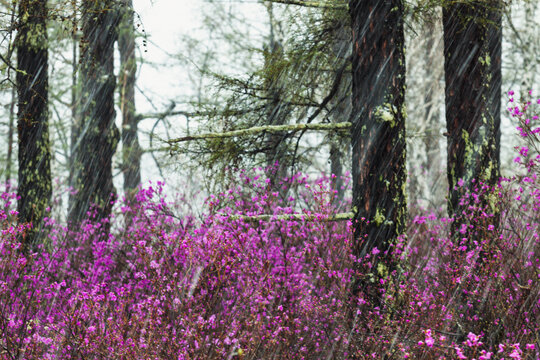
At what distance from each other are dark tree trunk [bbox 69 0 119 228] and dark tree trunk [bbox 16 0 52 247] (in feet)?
3.29

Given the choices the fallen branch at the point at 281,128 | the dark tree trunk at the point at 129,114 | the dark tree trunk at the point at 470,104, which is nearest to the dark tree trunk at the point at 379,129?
the fallen branch at the point at 281,128

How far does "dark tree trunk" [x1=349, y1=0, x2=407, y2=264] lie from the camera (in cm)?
532

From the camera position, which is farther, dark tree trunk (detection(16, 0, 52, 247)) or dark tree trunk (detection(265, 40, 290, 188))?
dark tree trunk (detection(16, 0, 52, 247))

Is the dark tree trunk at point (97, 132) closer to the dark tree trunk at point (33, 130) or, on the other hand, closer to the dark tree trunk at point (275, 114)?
the dark tree trunk at point (33, 130)

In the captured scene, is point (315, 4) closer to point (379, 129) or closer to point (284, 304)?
point (379, 129)

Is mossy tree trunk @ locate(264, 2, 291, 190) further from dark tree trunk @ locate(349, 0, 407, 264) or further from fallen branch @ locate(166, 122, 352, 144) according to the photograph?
dark tree trunk @ locate(349, 0, 407, 264)

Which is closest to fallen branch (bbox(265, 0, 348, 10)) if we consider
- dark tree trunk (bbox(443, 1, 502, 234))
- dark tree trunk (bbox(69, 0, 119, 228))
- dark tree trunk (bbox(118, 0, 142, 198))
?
dark tree trunk (bbox(443, 1, 502, 234))

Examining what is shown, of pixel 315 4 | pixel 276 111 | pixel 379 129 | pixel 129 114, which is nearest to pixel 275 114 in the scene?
pixel 276 111

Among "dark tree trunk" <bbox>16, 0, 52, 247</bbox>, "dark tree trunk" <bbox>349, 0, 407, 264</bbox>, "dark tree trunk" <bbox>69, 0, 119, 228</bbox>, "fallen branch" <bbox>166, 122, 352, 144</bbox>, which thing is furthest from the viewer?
"dark tree trunk" <bbox>69, 0, 119, 228</bbox>

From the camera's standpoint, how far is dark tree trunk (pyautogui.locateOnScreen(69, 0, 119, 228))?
912cm

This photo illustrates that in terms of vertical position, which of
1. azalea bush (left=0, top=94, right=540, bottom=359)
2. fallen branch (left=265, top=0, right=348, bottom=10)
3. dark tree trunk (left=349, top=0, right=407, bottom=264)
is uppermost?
fallen branch (left=265, top=0, right=348, bottom=10)

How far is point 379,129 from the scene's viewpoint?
532cm

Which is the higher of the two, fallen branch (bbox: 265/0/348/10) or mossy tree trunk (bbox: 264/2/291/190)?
fallen branch (bbox: 265/0/348/10)

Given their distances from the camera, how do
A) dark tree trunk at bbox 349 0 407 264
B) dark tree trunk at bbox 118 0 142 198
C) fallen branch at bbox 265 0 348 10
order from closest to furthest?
dark tree trunk at bbox 349 0 407 264
fallen branch at bbox 265 0 348 10
dark tree trunk at bbox 118 0 142 198
